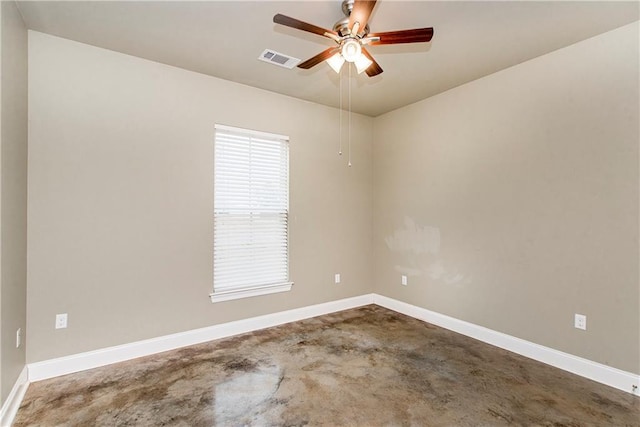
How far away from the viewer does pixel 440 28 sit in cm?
242

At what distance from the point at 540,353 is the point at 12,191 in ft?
14.4

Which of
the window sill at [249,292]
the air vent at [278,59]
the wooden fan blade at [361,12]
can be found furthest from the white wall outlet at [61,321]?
the wooden fan blade at [361,12]

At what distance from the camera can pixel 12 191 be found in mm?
2121

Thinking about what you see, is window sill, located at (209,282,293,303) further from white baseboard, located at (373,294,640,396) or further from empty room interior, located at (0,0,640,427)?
white baseboard, located at (373,294,640,396)

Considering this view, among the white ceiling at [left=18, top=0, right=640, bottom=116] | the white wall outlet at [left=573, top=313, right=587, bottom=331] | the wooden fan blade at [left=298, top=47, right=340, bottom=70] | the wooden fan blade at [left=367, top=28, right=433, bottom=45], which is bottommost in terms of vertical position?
the white wall outlet at [left=573, top=313, right=587, bottom=331]

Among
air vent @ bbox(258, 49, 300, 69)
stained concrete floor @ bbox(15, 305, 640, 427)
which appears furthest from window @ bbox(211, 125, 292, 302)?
air vent @ bbox(258, 49, 300, 69)

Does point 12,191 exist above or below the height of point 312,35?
below

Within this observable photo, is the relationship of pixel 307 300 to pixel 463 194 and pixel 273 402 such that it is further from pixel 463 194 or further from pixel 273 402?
pixel 463 194

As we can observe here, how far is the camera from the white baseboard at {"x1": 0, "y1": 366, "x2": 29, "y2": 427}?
1.93m

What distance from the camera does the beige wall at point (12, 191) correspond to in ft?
6.38

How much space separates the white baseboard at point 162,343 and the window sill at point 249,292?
0.89ft

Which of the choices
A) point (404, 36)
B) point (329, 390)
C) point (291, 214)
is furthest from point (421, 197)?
point (329, 390)

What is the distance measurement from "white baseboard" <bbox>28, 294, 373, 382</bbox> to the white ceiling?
2.65 meters

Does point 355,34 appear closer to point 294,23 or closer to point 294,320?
point 294,23
